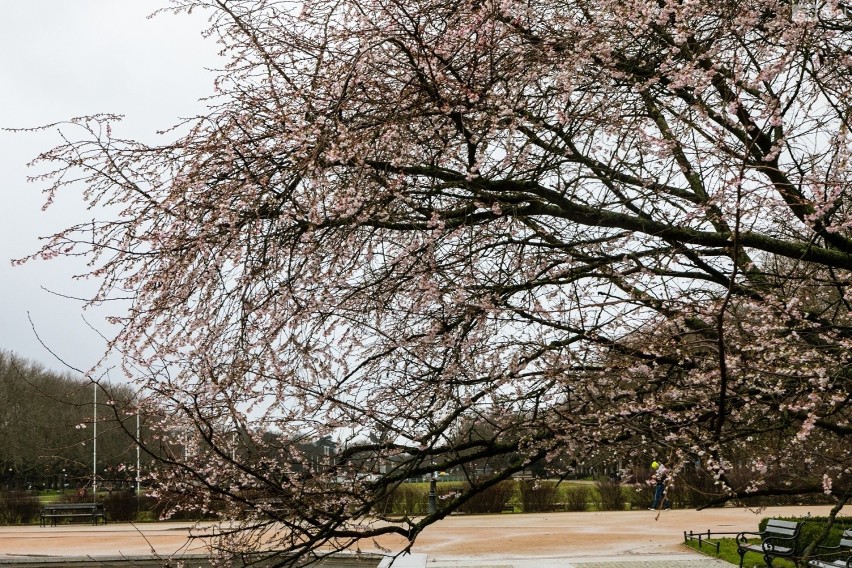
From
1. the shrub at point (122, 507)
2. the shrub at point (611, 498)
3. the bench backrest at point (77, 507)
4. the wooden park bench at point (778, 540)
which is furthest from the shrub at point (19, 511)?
the wooden park bench at point (778, 540)

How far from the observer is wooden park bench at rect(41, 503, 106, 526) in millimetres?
26188

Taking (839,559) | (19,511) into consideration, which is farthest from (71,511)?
(839,559)

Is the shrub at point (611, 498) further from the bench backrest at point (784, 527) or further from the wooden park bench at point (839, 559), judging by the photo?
the wooden park bench at point (839, 559)

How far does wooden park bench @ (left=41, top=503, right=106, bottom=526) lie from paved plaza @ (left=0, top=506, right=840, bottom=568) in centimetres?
228

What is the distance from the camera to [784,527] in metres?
11.4

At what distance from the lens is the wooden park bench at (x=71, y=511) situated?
2619 cm

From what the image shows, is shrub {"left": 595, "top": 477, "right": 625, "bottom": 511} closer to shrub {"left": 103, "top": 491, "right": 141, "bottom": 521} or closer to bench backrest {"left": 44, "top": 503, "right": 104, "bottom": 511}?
shrub {"left": 103, "top": 491, "right": 141, "bottom": 521}

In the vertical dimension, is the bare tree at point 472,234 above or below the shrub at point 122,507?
above

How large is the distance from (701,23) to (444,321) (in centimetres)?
251

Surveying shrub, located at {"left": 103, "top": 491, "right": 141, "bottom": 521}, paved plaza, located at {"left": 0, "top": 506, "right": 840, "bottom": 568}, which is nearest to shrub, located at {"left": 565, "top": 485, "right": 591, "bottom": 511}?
paved plaza, located at {"left": 0, "top": 506, "right": 840, "bottom": 568}

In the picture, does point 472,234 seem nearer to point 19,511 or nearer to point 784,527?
point 784,527

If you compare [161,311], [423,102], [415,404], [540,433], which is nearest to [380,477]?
[415,404]

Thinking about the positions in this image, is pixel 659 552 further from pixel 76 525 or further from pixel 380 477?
pixel 76 525

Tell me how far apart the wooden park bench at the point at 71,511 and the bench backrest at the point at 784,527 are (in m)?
20.5
